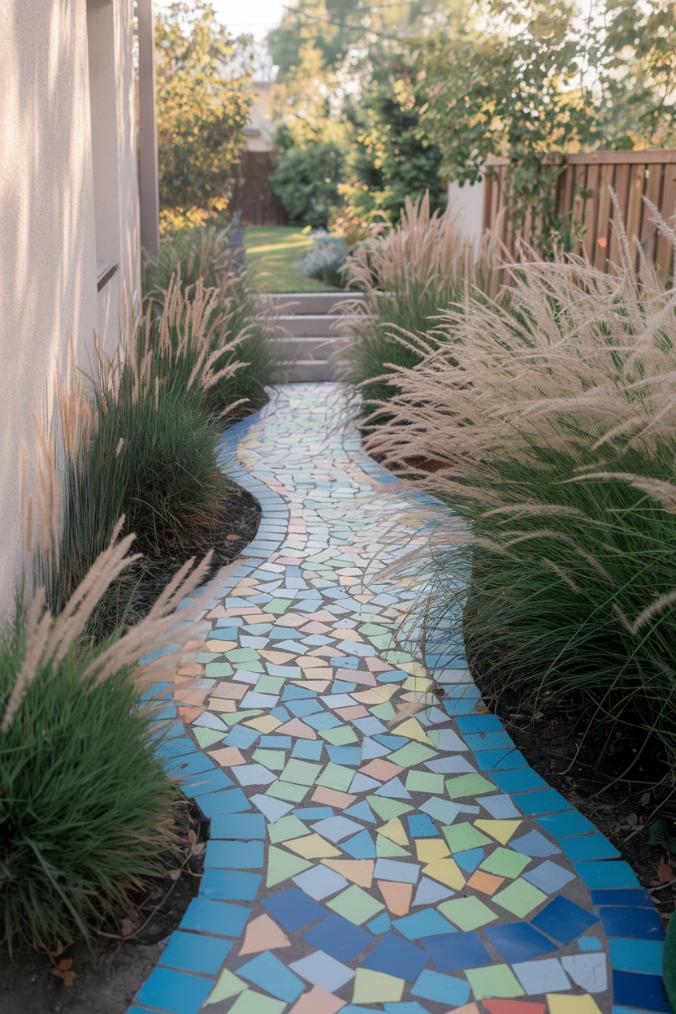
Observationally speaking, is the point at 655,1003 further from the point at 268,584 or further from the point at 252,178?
the point at 252,178

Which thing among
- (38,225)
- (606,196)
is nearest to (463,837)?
(38,225)

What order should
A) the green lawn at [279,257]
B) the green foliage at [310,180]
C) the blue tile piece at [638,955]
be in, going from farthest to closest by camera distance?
the green foliage at [310,180] → the green lawn at [279,257] → the blue tile piece at [638,955]

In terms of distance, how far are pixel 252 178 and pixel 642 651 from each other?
20615mm

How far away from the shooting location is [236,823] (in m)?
2.46

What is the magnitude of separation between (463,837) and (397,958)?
0.48 meters

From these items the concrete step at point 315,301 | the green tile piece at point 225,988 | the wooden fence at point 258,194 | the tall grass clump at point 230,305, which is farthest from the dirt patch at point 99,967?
the wooden fence at point 258,194

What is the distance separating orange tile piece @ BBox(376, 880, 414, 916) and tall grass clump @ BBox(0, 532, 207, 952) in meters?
0.55

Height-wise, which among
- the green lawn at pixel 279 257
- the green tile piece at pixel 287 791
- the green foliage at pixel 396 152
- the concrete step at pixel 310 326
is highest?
the green foliage at pixel 396 152

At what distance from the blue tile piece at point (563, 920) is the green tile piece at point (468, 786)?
0.45 meters

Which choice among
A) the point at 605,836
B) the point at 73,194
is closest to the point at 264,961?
the point at 605,836

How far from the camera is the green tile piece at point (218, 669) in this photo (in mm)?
3279

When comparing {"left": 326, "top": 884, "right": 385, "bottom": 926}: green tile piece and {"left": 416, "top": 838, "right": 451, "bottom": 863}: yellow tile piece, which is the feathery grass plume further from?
{"left": 326, "top": 884, "right": 385, "bottom": 926}: green tile piece

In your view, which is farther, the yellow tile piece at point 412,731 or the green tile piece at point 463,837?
the yellow tile piece at point 412,731

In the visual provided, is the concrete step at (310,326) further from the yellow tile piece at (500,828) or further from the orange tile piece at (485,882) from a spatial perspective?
the orange tile piece at (485,882)
